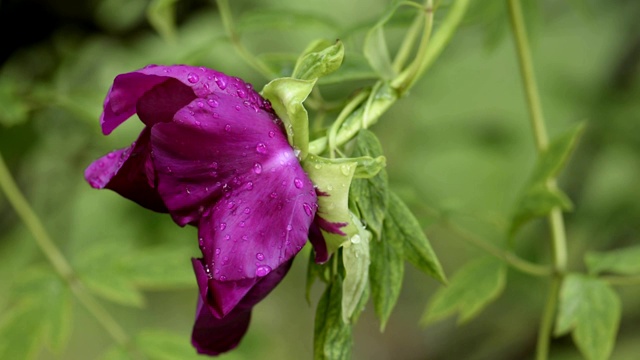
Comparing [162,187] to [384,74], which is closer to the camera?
[162,187]

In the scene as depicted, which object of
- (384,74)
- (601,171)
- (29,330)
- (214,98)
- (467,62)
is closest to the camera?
(214,98)

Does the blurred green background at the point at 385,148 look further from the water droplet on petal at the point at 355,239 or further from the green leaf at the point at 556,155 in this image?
the water droplet on petal at the point at 355,239

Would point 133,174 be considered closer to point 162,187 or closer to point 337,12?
point 162,187

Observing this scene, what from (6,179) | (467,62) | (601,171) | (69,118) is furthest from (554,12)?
(6,179)

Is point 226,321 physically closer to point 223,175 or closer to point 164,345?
point 223,175

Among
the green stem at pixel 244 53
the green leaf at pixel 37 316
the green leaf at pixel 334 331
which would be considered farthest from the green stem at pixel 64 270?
the green leaf at pixel 334 331

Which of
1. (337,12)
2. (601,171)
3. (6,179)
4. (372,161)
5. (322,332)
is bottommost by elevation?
(601,171)

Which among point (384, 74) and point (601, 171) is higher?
point (384, 74)

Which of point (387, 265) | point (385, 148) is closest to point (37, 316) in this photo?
point (387, 265)
